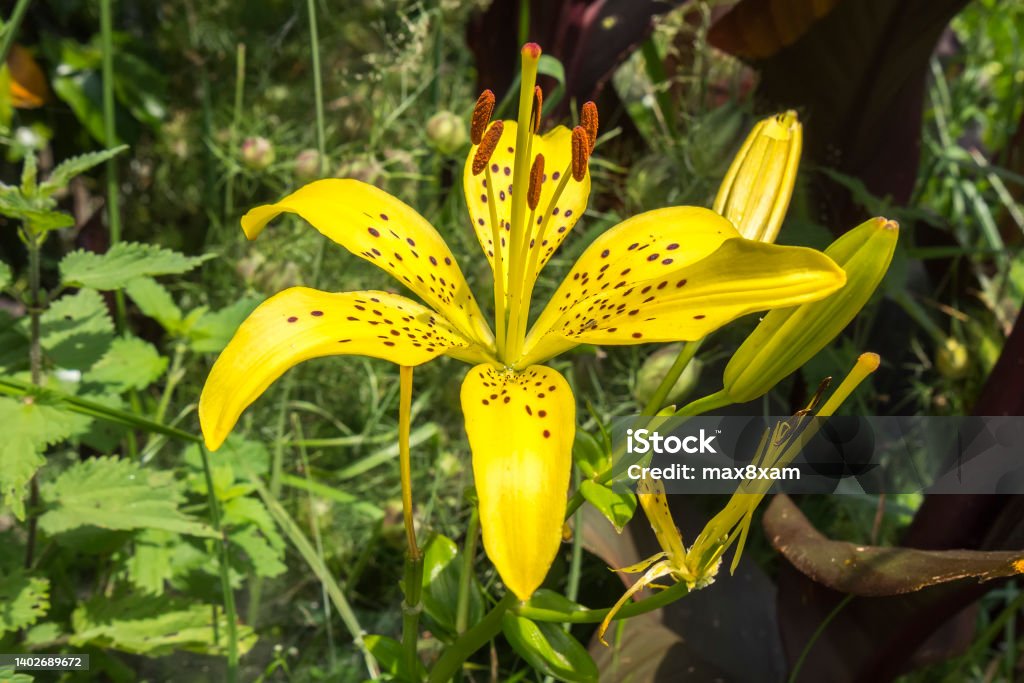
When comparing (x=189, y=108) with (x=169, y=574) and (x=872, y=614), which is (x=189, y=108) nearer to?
(x=169, y=574)

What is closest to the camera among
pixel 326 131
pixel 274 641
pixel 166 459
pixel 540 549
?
pixel 540 549

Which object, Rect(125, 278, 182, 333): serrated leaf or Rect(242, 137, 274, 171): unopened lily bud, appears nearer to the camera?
Rect(125, 278, 182, 333): serrated leaf

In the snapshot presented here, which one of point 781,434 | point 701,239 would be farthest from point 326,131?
point 781,434

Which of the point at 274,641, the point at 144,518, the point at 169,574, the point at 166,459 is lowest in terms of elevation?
the point at 274,641

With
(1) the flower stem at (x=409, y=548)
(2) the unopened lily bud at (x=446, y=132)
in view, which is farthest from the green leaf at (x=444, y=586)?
(2) the unopened lily bud at (x=446, y=132)

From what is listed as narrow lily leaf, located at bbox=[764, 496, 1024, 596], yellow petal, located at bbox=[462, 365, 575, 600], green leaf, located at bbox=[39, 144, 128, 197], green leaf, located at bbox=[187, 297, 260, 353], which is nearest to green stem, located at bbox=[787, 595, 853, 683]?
narrow lily leaf, located at bbox=[764, 496, 1024, 596]

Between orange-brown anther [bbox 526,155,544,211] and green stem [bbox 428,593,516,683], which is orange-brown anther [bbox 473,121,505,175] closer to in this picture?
orange-brown anther [bbox 526,155,544,211]

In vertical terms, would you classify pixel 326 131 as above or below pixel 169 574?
above
